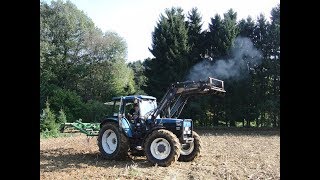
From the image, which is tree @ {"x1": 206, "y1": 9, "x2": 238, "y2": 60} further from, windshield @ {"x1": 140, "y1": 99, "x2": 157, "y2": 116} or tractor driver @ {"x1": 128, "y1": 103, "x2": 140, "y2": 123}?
tractor driver @ {"x1": 128, "y1": 103, "x2": 140, "y2": 123}

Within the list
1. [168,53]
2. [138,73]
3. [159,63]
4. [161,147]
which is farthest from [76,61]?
[161,147]

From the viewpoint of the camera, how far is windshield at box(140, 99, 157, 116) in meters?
10.1

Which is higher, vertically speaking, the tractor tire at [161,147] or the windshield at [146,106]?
the windshield at [146,106]

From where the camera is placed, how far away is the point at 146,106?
33.6 feet

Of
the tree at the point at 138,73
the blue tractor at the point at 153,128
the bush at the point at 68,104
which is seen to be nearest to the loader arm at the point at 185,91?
the blue tractor at the point at 153,128

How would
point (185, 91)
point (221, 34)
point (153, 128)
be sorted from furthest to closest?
1. point (221, 34)
2. point (185, 91)
3. point (153, 128)

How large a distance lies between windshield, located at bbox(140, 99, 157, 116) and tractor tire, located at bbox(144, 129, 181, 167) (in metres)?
0.98

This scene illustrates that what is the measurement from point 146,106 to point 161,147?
1.49 meters

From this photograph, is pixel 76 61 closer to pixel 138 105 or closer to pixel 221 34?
pixel 221 34

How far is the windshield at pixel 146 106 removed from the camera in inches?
398

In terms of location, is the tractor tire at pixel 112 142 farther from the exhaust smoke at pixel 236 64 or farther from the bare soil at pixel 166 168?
the exhaust smoke at pixel 236 64

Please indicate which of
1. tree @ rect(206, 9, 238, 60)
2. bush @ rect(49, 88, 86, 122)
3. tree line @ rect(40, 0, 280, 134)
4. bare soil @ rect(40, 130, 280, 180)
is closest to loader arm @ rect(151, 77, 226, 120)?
bare soil @ rect(40, 130, 280, 180)
